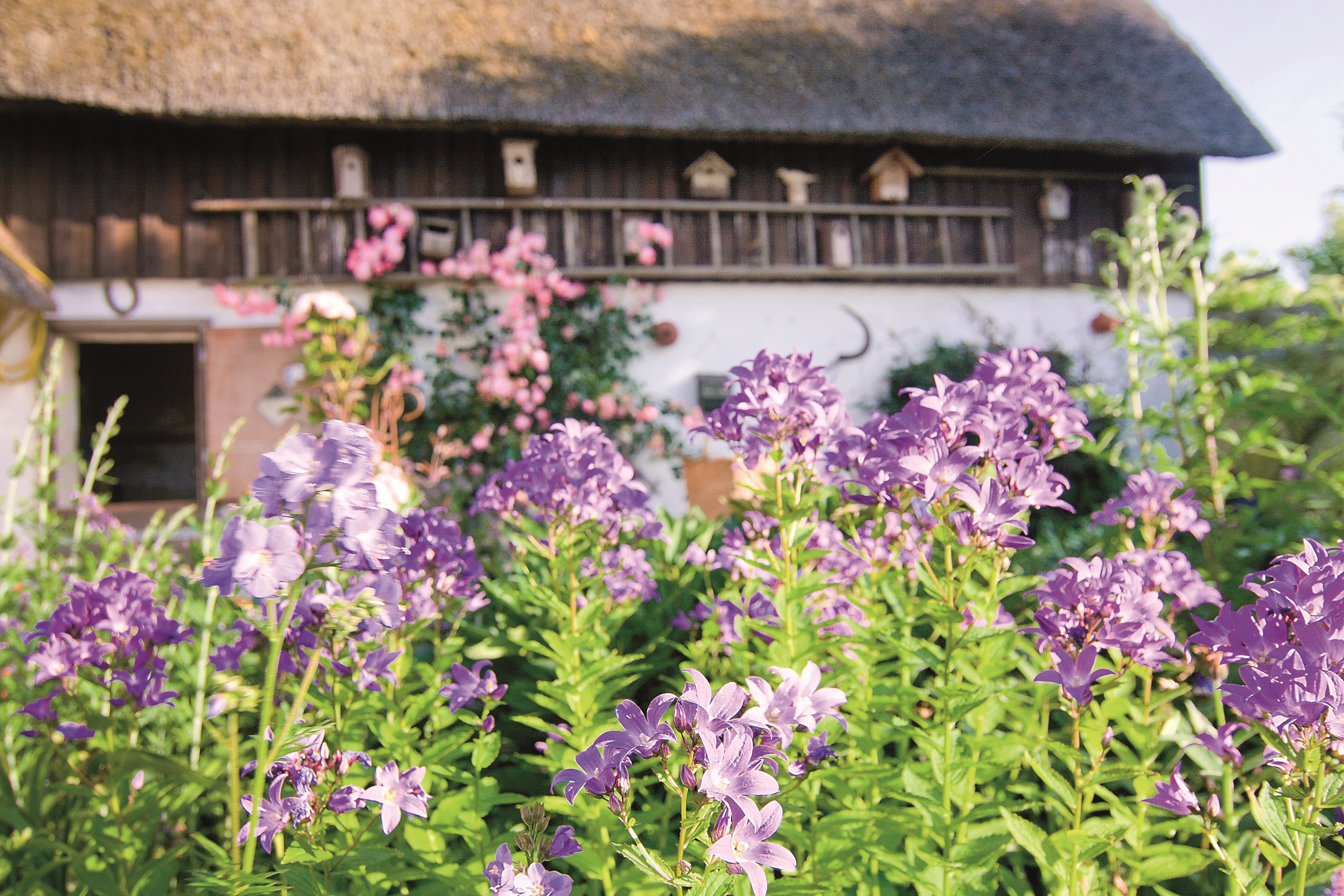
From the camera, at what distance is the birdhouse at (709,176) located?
5.88 m

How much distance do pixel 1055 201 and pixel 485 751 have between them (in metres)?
6.78

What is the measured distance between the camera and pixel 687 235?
5.93m

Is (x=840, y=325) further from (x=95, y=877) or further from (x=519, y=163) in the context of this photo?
(x=95, y=877)

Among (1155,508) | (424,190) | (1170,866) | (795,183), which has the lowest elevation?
(1170,866)

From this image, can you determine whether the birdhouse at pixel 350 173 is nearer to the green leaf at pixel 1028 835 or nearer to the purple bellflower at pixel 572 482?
the purple bellflower at pixel 572 482

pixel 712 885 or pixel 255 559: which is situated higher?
pixel 255 559

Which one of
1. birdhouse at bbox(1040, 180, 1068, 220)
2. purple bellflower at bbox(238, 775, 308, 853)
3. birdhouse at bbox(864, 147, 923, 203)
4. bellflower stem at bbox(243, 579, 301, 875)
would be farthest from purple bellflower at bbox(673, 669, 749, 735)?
birdhouse at bbox(1040, 180, 1068, 220)

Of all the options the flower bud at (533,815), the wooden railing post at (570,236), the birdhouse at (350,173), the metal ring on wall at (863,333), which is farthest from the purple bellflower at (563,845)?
the metal ring on wall at (863,333)

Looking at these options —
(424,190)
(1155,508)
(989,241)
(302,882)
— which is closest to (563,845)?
(302,882)

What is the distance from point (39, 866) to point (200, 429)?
4.34 m

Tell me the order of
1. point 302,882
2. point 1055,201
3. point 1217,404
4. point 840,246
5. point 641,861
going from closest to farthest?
1. point 641,861
2. point 302,882
3. point 1217,404
4. point 840,246
5. point 1055,201

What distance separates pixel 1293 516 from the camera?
2.51 meters

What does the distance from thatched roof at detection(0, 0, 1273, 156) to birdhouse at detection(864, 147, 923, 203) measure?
224mm

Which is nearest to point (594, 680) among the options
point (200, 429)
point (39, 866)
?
point (39, 866)
